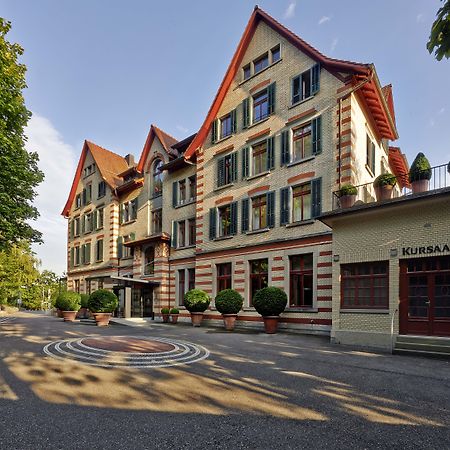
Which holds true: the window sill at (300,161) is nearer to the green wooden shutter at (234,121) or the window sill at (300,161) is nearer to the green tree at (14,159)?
the green wooden shutter at (234,121)

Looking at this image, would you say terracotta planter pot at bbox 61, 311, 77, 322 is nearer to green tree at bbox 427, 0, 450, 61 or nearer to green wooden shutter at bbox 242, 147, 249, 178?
green wooden shutter at bbox 242, 147, 249, 178

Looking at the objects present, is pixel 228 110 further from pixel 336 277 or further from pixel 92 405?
pixel 92 405

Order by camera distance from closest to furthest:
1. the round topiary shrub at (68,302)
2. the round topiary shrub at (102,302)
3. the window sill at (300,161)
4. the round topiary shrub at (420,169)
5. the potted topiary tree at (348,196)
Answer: the round topiary shrub at (420,169)
the potted topiary tree at (348,196)
the window sill at (300,161)
the round topiary shrub at (102,302)
the round topiary shrub at (68,302)

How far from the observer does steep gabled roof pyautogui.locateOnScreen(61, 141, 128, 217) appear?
3599 cm

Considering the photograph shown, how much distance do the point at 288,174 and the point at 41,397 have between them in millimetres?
15873

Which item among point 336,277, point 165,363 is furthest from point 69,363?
point 336,277

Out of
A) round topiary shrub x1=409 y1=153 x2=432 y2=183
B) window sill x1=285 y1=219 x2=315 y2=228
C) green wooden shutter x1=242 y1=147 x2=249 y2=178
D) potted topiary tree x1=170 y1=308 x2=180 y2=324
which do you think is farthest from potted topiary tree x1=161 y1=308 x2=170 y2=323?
round topiary shrub x1=409 y1=153 x2=432 y2=183

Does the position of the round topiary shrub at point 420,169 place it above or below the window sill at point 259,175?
below

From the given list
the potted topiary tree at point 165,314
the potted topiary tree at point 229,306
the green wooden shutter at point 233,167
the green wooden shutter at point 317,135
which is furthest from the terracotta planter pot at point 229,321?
the green wooden shutter at point 317,135

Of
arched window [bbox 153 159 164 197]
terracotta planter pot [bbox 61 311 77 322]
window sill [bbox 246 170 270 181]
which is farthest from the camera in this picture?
arched window [bbox 153 159 164 197]

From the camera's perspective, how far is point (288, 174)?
1964 cm

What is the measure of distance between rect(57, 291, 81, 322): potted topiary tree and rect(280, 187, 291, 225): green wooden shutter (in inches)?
682

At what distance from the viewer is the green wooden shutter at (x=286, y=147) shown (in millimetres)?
19781

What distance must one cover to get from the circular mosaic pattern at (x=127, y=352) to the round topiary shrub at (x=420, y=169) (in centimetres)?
957
